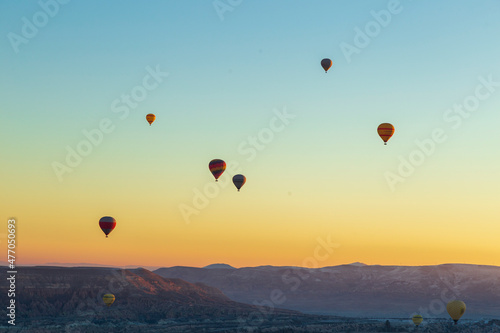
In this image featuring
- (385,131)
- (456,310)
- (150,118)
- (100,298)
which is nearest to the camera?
(385,131)

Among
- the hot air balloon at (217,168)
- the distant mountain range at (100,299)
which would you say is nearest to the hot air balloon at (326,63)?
the hot air balloon at (217,168)

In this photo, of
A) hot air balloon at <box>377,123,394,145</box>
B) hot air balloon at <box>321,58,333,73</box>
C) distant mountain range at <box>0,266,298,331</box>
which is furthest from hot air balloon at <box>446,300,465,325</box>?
distant mountain range at <box>0,266,298,331</box>

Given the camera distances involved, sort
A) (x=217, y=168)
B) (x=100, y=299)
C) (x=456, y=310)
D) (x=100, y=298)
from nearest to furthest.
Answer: (x=456, y=310) → (x=217, y=168) → (x=100, y=299) → (x=100, y=298)

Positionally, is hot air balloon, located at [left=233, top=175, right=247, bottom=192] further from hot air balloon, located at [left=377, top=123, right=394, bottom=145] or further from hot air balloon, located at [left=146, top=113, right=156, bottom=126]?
hot air balloon, located at [left=377, top=123, right=394, bottom=145]

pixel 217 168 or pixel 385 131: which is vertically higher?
pixel 385 131

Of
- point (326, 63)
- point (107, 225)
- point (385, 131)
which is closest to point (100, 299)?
point (107, 225)

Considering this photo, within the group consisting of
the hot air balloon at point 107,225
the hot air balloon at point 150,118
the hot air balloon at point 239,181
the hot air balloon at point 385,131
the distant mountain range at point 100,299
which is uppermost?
the hot air balloon at point 150,118

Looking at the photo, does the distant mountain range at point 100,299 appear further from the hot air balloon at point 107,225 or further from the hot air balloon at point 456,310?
the hot air balloon at point 456,310

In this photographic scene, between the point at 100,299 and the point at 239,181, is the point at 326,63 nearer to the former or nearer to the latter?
the point at 239,181

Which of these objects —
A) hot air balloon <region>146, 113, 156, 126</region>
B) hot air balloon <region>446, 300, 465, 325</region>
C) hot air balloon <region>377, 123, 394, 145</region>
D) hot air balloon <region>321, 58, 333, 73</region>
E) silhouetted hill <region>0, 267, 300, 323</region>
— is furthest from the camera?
silhouetted hill <region>0, 267, 300, 323</region>
